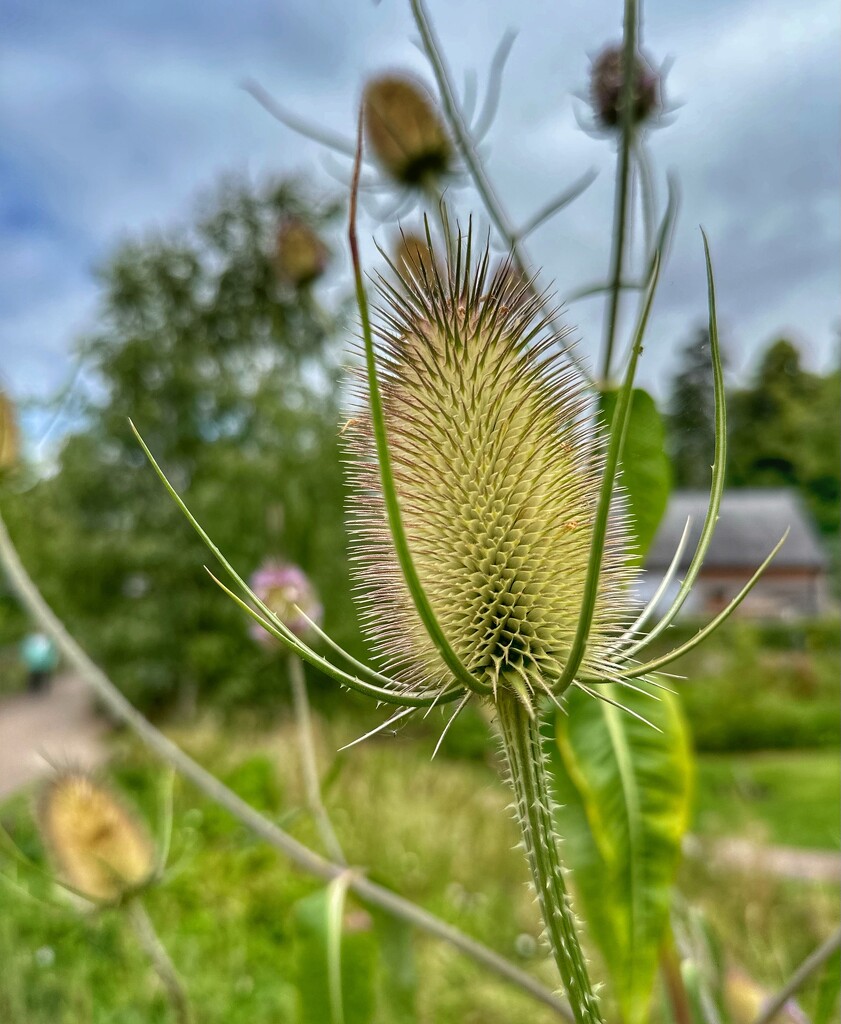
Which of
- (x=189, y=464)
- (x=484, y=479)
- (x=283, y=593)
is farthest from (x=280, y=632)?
(x=189, y=464)

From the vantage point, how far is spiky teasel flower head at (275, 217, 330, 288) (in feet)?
6.88

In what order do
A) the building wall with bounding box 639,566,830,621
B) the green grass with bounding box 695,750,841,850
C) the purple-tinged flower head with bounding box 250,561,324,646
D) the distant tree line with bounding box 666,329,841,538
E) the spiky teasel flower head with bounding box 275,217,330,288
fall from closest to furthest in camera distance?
the purple-tinged flower head with bounding box 250,561,324,646
the spiky teasel flower head with bounding box 275,217,330,288
the green grass with bounding box 695,750,841,850
the distant tree line with bounding box 666,329,841,538
the building wall with bounding box 639,566,830,621

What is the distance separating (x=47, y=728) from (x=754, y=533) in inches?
771

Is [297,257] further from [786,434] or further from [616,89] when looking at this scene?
[786,434]

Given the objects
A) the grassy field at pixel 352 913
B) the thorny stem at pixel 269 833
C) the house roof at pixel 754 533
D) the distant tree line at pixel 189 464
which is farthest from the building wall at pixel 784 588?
the thorny stem at pixel 269 833

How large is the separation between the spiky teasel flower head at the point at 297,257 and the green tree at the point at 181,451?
17.8ft

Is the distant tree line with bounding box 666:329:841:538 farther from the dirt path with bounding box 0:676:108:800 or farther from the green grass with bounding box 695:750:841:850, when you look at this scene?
the dirt path with bounding box 0:676:108:800

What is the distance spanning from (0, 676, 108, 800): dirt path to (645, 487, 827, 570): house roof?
1471cm

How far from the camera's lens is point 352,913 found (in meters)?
1.73

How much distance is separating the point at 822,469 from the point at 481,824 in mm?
16847

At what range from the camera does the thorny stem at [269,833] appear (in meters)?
0.90

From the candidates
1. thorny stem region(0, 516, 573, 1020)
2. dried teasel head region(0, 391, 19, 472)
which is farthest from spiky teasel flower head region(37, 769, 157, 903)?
dried teasel head region(0, 391, 19, 472)

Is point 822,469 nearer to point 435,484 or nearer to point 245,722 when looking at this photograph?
point 245,722

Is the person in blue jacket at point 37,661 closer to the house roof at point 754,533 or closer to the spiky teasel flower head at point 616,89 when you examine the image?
the spiky teasel flower head at point 616,89
